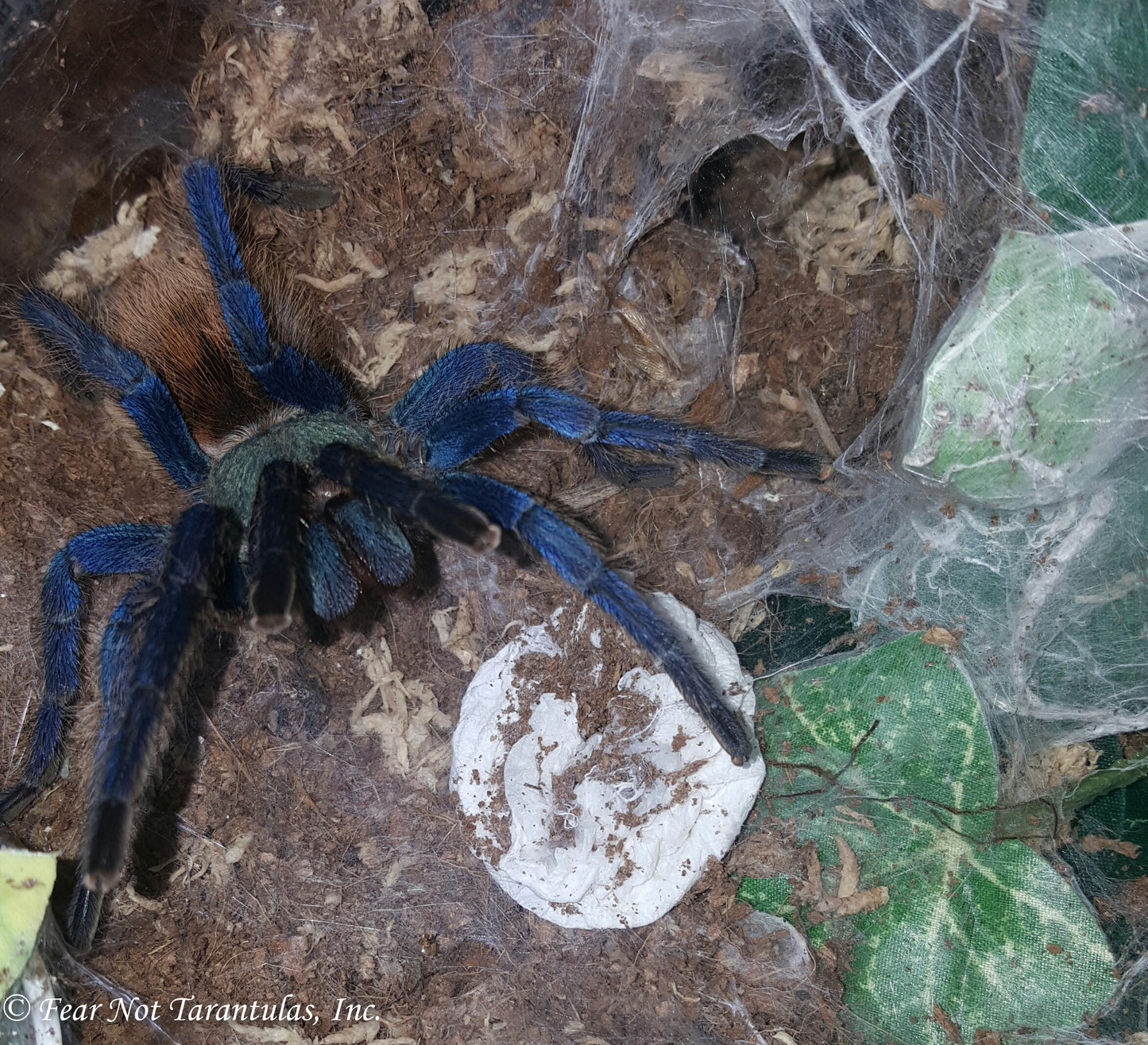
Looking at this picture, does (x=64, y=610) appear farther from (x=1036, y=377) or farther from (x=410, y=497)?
(x=1036, y=377)

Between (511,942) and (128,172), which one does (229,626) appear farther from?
(128,172)

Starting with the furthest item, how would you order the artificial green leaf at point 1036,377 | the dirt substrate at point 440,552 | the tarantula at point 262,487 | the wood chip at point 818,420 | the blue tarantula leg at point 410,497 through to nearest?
the wood chip at point 818,420 → the dirt substrate at point 440,552 → the artificial green leaf at point 1036,377 → the tarantula at point 262,487 → the blue tarantula leg at point 410,497

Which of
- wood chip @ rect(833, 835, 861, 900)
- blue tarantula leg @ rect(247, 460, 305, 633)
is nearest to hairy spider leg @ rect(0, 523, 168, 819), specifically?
blue tarantula leg @ rect(247, 460, 305, 633)

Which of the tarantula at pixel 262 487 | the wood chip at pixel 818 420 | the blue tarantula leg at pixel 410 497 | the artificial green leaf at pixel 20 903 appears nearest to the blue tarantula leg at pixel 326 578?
the tarantula at pixel 262 487

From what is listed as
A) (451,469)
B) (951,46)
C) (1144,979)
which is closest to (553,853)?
(451,469)

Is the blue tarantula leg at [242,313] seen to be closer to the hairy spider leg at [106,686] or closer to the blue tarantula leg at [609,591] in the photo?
the hairy spider leg at [106,686]

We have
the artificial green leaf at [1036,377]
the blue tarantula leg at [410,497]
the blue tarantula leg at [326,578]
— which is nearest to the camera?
the blue tarantula leg at [410,497]

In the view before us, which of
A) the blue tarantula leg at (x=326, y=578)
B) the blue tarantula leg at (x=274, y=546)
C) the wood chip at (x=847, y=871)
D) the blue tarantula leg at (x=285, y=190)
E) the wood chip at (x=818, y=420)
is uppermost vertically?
the blue tarantula leg at (x=285, y=190)
